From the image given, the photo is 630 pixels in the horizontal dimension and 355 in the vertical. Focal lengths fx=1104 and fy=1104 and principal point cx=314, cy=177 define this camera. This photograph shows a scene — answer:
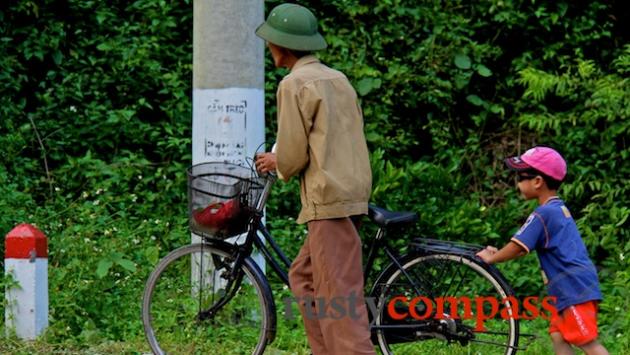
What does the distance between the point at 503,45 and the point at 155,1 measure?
10.7ft

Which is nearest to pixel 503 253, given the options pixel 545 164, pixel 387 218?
pixel 545 164

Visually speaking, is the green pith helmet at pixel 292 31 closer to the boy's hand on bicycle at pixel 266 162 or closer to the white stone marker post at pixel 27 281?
the boy's hand on bicycle at pixel 266 162

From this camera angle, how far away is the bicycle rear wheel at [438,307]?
19.1 feet

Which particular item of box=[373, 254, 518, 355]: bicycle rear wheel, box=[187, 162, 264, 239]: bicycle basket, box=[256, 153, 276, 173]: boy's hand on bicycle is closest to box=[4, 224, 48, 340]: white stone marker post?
box=[187, 162, 264, 239]: bicycle basket

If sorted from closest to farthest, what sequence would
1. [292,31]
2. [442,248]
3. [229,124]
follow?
1. [292,31]
2. [442,248]
3. [229,124]

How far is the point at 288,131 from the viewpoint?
5.07 meters

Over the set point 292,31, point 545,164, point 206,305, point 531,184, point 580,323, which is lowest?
point 206,305

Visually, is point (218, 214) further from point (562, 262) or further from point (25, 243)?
point (562, 262)

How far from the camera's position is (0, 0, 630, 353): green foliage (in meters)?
8.73

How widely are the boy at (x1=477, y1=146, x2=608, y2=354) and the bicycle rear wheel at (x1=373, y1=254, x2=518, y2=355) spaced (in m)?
0.42

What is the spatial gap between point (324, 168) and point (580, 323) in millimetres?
1467

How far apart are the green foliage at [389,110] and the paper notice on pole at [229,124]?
159 cm

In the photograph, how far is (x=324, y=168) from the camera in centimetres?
509

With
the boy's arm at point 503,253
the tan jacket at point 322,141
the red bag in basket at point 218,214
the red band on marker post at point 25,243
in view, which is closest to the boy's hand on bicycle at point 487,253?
the boy's arm at point 503,253
